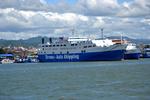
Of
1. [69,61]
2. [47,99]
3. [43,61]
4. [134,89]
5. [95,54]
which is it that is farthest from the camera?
[43,61]

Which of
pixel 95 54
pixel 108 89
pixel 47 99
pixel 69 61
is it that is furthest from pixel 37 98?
pixel 69 61

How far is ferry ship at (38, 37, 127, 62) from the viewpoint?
148050mm

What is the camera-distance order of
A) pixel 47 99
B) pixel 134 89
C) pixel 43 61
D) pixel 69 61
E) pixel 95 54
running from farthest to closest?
pixel 43 61, pixel 69 61, pixel 95 54, pixel 134 89, pixel 47 99

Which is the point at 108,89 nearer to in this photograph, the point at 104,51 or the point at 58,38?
the point at 104,51

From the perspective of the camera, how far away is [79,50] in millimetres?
154625

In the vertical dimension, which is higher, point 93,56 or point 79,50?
point 79,50

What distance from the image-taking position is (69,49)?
160 meters

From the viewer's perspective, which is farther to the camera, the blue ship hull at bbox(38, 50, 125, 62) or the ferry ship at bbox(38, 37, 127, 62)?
the ferry ship at bbox(38, 37, 127, 62)

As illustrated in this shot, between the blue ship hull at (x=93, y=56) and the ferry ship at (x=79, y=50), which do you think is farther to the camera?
the ferry ship at (x=79, y=50)

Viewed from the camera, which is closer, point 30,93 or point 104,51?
point 30,93

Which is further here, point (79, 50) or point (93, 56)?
point (79, 50)

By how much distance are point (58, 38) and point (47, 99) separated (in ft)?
461

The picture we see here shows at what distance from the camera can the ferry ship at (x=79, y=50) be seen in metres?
148

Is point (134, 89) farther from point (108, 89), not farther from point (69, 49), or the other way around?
point (69, 49)
